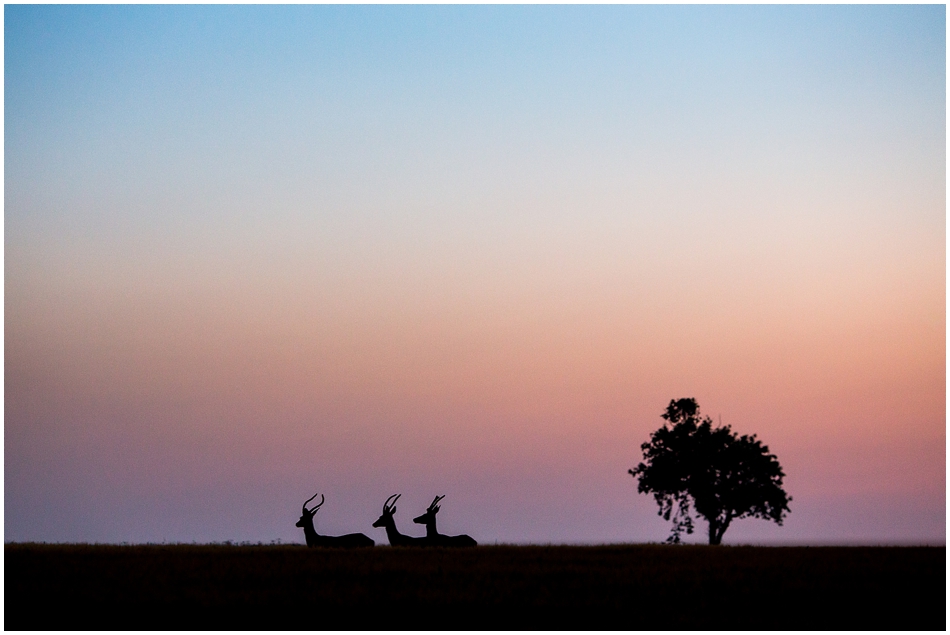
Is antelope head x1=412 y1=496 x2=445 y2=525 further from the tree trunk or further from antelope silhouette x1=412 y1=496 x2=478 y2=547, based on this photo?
the tree trunk

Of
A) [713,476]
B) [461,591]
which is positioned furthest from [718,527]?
[461,591]

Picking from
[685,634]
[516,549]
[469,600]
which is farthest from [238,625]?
[516,549]

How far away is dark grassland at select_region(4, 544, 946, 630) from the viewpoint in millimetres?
24547

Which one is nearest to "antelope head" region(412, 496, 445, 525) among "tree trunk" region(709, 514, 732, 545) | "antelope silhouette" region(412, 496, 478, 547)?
"antelope silhouette" region(412, 496, 478, 547)

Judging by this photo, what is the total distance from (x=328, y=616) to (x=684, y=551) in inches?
621

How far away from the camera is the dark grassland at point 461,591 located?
24547 millimetres

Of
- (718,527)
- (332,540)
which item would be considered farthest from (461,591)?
(718,527)

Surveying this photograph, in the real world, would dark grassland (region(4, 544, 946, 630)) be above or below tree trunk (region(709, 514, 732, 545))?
below

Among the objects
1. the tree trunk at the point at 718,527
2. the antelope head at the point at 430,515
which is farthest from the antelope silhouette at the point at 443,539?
the tree trunk at the point at 718,527

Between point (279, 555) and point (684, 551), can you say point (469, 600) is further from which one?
point (684, 551)

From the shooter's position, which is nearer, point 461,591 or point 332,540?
point 461,591

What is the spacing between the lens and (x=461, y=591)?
1057 inches

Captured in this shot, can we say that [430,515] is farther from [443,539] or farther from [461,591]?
[461,591]

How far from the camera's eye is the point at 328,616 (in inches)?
971
